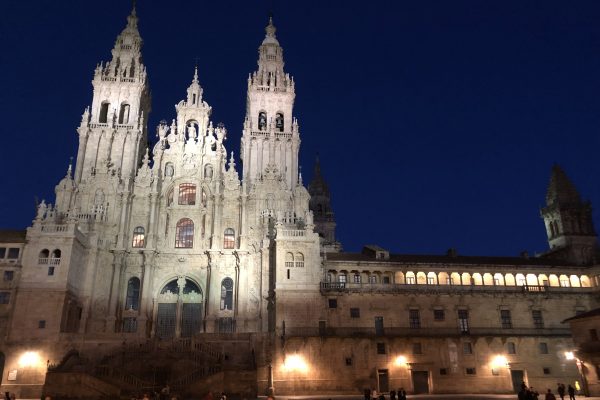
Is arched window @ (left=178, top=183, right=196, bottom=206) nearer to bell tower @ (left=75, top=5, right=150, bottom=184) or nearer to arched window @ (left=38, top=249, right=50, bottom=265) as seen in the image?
bell tower @ (left=75, top=5, right=150, bottom=184)

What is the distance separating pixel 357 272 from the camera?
2176 inches

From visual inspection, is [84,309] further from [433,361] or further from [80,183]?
[433,361]

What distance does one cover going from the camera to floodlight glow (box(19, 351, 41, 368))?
45.7 metres

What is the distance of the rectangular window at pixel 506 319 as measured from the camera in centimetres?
5388

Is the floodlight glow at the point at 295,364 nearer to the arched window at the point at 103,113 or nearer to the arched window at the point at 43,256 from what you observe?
the arched window at the point at 43,256

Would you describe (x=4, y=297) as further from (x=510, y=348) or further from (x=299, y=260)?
(x=510, y=348)

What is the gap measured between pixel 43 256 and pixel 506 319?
156 feet

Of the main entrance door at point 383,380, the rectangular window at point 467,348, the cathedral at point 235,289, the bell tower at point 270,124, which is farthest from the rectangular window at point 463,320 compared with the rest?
the bell tower at point 270,124

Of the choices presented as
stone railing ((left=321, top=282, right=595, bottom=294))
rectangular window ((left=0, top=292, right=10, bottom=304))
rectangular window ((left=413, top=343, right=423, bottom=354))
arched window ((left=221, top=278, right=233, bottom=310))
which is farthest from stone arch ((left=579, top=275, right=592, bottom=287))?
rectangular window ((left=0, top=292, right=10, bottom=304))

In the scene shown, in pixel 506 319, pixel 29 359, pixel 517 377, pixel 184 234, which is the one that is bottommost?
pixel 517 377

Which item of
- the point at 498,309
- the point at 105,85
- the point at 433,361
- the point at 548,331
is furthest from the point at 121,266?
the point at 548,331

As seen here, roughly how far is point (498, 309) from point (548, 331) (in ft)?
17.9

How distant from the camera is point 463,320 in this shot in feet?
176

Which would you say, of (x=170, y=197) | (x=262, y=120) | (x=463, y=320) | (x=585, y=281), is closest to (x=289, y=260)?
(x=170, y=197)
